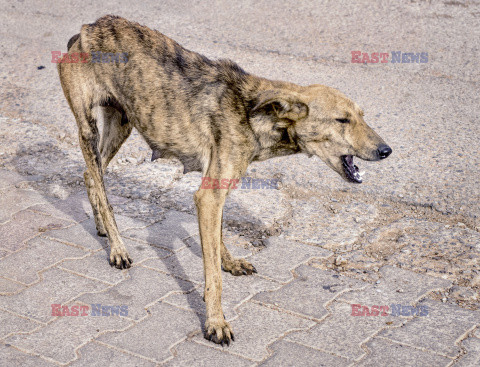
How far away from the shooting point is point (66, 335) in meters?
3.58

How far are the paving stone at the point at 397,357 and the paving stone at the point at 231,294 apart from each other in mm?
848

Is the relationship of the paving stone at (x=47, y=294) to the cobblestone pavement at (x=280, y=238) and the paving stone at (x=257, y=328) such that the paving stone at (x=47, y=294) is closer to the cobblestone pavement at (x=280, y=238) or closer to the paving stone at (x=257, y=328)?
the cobblestone pavement at (x=280, y=238)

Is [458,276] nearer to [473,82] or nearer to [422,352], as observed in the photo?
[422,352]

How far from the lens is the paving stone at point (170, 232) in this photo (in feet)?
15.2

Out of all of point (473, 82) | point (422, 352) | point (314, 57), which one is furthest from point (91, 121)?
point (473, 82)

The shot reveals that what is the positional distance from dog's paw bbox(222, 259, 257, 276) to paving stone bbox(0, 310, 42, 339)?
4.24 feet

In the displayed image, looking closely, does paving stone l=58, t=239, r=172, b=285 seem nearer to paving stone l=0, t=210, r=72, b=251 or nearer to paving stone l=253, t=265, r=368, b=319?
paving stone l=0, t=210, r=72, b=251

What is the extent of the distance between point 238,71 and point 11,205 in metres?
2.25

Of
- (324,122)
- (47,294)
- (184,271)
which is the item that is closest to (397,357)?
(324,122)

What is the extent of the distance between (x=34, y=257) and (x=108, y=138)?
1041mm

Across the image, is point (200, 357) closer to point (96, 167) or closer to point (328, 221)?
point (96, 167)

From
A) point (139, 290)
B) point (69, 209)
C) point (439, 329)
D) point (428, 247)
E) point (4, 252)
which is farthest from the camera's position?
point (69, 209)

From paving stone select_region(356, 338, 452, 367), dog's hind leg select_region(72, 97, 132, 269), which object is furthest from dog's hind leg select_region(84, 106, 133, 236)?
paving stone select_region(356, 338, 452, 367)

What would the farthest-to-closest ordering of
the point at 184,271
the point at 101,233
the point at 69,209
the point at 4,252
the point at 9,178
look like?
the point at 9,178 → the point at 69,209 → the point at 101,233 → the point at 4,252 → the point at 184,271
